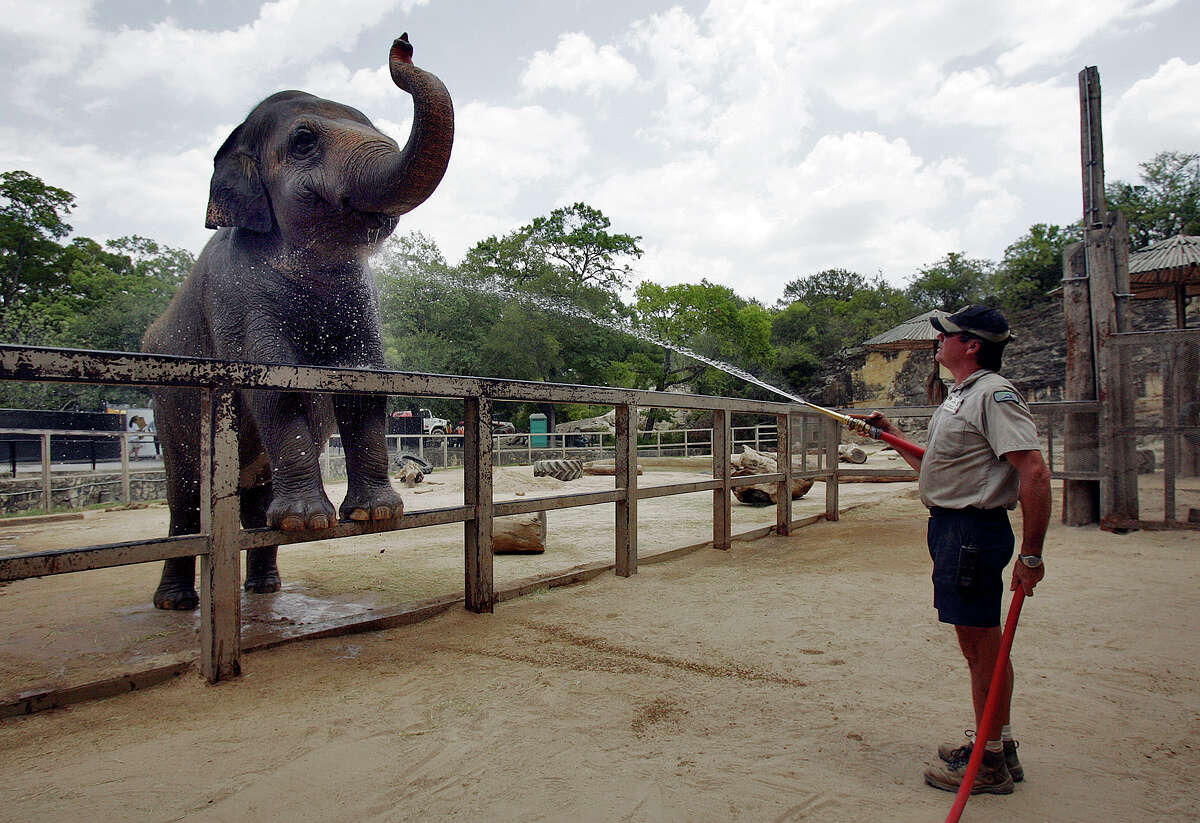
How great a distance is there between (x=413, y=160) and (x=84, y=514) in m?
9.69

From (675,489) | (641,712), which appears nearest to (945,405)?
(641,712)

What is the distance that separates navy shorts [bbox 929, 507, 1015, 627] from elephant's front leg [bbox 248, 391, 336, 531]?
2.22m

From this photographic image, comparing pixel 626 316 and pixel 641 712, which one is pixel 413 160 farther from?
pixel 626 316

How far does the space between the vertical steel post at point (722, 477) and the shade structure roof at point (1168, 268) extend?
8.53 m

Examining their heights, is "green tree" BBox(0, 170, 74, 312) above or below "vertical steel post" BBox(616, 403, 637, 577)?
above

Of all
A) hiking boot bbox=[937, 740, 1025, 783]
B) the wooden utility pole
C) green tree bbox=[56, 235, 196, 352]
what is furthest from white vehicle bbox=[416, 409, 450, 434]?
hiking boot bbox=[937, 740, 1025, 783]

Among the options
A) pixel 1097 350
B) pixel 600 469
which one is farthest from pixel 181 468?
pixel 600 469

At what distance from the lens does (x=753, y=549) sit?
5.97m

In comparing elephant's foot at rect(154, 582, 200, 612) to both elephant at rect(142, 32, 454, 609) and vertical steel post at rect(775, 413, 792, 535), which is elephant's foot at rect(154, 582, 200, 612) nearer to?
elephant at rect(142, 32, 454, 609)

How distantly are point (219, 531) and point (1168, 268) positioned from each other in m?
13.1

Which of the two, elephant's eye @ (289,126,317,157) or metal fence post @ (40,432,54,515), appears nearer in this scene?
elephant's eye @ (289,126,317,157)

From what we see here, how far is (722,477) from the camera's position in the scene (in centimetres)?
575

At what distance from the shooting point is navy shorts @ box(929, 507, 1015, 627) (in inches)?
77.5

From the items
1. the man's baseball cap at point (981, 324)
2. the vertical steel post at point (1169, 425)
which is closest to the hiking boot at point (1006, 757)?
the man's baseball cap at point (981, 324)
